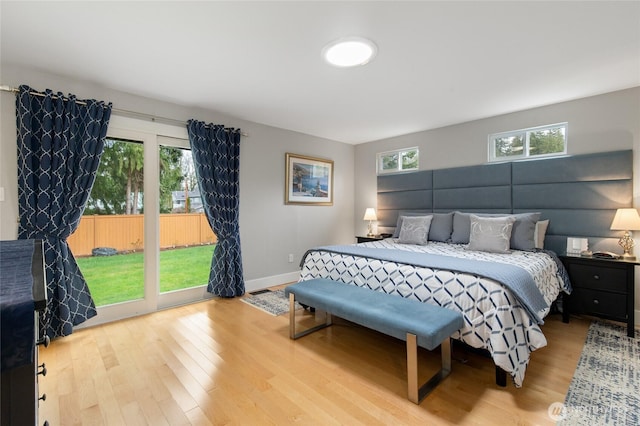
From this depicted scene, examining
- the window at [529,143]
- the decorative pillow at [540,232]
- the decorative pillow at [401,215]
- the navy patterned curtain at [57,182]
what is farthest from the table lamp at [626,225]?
the navy patterned curtain at [57,182]

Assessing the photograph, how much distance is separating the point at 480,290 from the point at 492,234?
4.63 ft

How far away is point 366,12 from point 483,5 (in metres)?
0.71

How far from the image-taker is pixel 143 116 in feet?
10.5

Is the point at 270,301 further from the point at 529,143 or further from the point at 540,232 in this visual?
the point at 529,143

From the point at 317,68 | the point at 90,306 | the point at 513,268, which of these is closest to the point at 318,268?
the point at 513,268

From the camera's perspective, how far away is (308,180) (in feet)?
16.0

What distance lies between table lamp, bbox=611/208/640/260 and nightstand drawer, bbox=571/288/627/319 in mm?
397

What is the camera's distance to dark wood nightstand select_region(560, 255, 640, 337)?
104 inches

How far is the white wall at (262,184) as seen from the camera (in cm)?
251

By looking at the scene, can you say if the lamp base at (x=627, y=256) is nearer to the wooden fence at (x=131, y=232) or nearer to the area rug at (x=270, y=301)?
the area rug at (x=270, y=301)

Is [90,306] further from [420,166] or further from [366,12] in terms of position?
[420,166]

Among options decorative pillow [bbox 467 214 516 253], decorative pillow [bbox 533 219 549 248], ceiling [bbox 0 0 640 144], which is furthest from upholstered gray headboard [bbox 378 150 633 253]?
ceiling [bbox 0 0 640 144]

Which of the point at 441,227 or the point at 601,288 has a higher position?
the point at 441,227

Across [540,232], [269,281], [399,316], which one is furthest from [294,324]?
[540,232]
